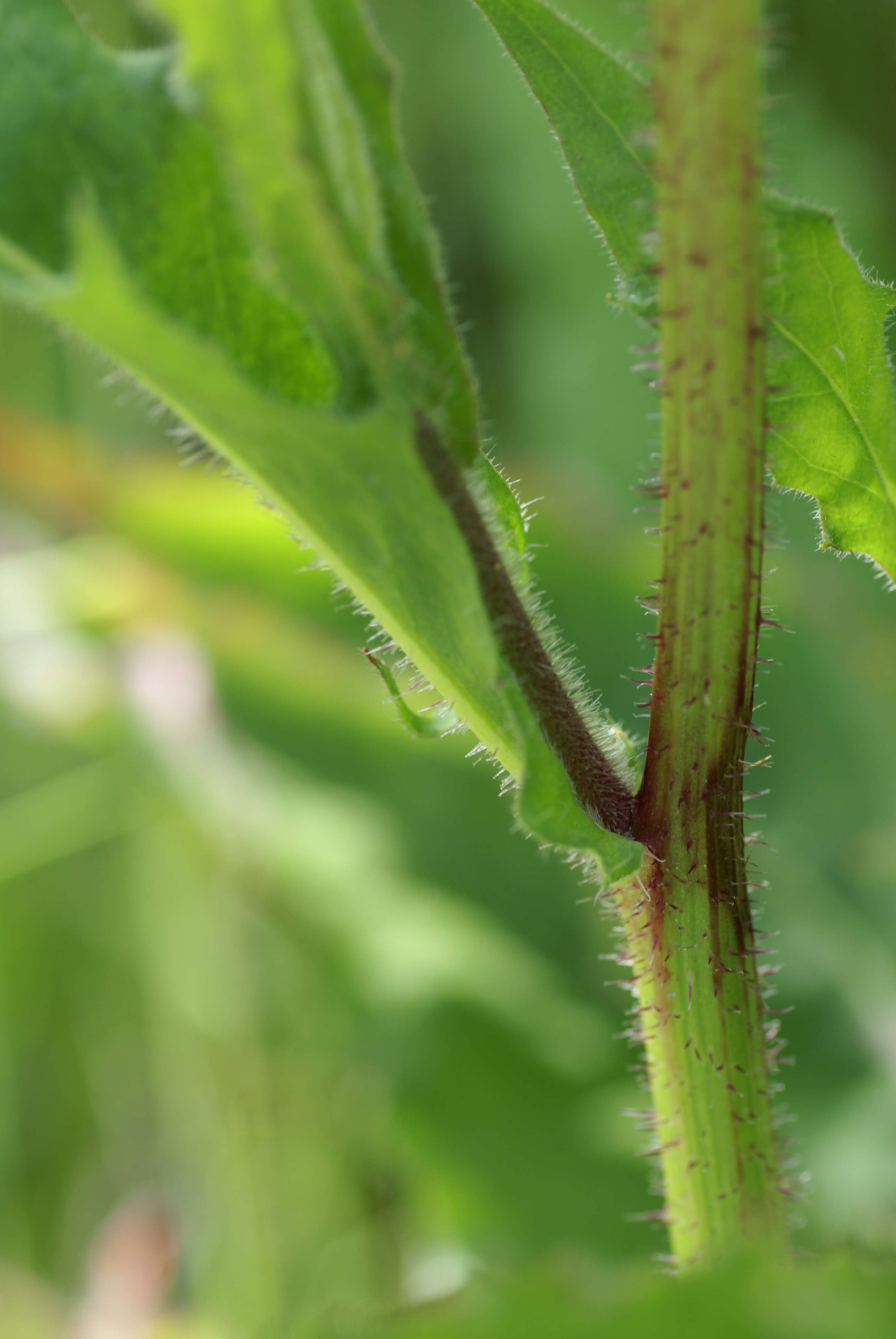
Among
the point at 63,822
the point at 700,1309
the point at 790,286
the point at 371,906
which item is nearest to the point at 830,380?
the point at 790,286

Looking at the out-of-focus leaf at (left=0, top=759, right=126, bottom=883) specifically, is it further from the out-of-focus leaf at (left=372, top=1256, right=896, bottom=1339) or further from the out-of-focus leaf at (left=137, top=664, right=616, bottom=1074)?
the out-of-focus leaf at (left=372, top=1256, right=896, bottom=1339)

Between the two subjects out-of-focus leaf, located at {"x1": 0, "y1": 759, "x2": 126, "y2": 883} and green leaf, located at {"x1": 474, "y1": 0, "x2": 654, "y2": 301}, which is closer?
green leaf, located at {"x1": 474, "y1": 0, "x2": 654, "y2": 301}

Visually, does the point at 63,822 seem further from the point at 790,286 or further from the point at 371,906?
Answer: the point at 790,286

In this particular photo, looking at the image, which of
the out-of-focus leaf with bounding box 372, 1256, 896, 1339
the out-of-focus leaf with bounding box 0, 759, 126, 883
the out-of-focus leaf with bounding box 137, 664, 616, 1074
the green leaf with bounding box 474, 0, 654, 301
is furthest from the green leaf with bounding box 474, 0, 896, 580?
the out-of-focus leaf with bounding box 0, 759, 126, 883

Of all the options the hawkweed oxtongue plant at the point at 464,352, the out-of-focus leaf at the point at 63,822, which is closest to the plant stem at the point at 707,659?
the hawkweed oxtongue plant at the point at 464,352

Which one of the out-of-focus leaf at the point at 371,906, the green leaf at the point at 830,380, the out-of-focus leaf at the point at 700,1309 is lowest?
the out-of-focus leaf at the point at 371,906

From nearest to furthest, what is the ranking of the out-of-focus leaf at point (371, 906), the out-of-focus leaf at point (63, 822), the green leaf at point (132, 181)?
1. the green leaf at point (132, 181)
2. the out-of-focus leaf at point (371, 906)
3. the out-of-focus leaf at point (63, 822)

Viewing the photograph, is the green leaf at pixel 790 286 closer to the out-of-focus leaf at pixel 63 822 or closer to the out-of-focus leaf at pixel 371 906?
the out-of-focus leaf at pixel 371 906
